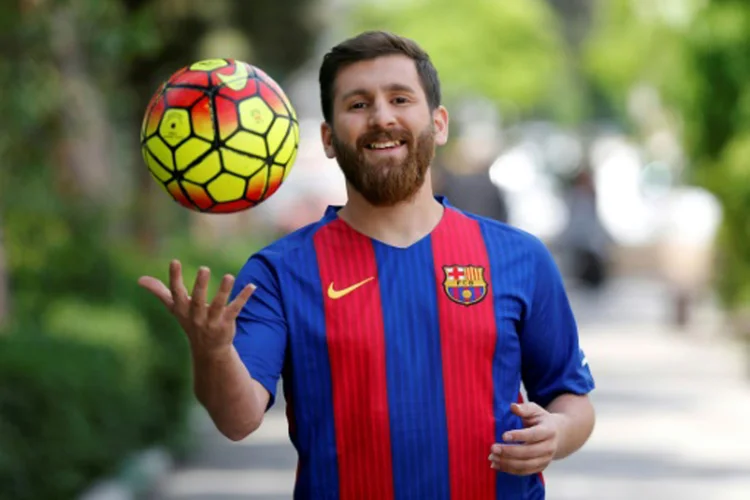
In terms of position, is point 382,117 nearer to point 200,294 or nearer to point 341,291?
point 341,291

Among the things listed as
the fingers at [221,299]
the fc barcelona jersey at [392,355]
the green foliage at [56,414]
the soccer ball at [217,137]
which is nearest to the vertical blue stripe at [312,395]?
the fc barcelona jersey at [392,355]

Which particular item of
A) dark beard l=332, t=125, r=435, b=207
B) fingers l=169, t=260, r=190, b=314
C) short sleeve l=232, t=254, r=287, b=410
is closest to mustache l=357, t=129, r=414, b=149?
dark beard l=332, t=125, r=435, b=207

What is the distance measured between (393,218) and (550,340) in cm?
45

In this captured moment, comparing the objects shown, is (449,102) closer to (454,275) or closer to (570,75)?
(570,75)

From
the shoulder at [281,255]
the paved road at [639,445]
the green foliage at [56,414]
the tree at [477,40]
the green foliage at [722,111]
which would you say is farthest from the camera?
the tree at [477,40]

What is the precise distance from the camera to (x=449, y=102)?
6419cm

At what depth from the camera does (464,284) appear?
399 centimetres

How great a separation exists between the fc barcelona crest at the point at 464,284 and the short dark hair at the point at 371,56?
1.21 ft

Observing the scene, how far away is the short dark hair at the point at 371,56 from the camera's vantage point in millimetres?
3975

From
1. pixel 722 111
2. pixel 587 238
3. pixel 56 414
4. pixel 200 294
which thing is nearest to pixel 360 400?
pixel 200 294

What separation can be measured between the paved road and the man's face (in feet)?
22.7

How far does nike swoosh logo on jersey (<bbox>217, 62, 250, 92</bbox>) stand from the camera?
13.1 ft

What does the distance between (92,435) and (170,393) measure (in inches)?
130

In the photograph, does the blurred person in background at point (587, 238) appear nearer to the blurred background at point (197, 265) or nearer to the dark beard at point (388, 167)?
the blurred background at point (197, 265)
